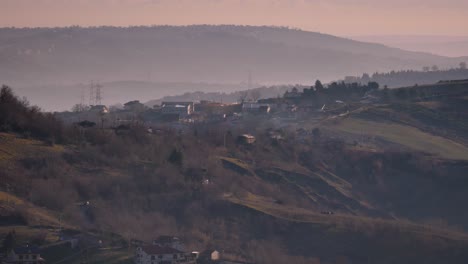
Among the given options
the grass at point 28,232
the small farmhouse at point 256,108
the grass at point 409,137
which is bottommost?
the grass at point 28,232

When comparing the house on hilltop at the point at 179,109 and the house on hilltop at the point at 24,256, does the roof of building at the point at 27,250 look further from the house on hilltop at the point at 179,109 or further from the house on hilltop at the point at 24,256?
the house on hilltop at the point at 179,109

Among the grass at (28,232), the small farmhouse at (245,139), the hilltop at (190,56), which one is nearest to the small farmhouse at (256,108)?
the small farmhouse at (245,139)

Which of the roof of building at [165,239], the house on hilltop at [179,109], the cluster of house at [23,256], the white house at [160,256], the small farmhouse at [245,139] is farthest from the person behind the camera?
the house on hilltop at [179,109]

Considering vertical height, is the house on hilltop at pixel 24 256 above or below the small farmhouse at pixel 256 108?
below

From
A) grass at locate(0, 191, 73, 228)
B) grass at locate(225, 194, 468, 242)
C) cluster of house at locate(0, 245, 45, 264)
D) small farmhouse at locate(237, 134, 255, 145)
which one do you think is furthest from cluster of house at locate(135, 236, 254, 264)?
small farmhouse at locate(237, 134, 255, 145)

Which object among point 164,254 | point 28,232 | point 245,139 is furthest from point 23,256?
point 245,139

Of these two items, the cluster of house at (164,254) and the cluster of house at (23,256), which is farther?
the cluster of house at (164,254)

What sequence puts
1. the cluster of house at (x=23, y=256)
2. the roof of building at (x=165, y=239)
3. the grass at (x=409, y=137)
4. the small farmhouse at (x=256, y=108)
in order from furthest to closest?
the small farmhouse at (x=256, y=108) < the grass at (x=409, y=137) < the roof of building at (x=165, y=239) < the cluster of house at (x=23, y=256)

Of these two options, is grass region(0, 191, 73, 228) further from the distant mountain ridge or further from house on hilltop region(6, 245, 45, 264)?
the distant mountain ridge
